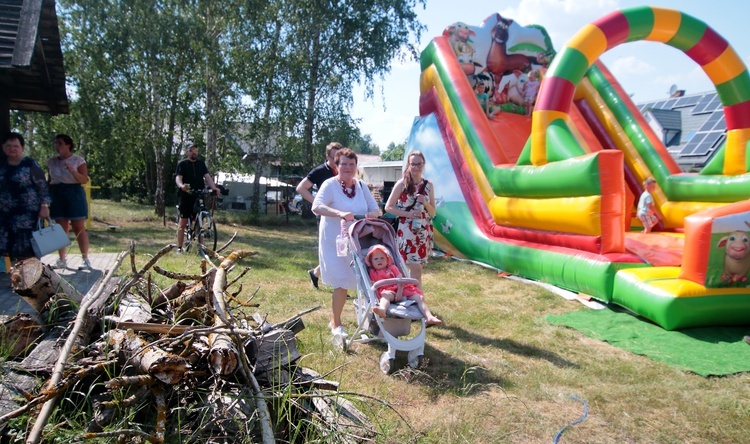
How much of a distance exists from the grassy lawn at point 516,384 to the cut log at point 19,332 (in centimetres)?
151

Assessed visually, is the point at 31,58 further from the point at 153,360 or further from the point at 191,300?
the point at 153,360

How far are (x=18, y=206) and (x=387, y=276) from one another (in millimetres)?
3852

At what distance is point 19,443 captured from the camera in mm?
2176

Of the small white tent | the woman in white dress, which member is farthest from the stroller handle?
the small white tent

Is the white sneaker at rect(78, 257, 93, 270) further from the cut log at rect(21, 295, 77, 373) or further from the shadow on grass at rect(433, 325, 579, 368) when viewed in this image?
the shadow on grass at rect(433, 325, 579, 368)

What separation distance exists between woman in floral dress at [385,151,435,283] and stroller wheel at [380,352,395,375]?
151 cm

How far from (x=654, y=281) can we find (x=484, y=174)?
11.1 ft

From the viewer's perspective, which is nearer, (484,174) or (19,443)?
(19,443)

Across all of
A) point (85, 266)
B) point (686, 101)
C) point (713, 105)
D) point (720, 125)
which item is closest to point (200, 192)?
point (85, 266)

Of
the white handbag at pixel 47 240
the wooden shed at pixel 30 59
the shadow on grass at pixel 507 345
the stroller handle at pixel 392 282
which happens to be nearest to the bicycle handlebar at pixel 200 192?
the wooden shed at pixel 30 59

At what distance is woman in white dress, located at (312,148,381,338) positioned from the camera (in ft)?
14.4

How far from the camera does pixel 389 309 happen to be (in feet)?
12.5

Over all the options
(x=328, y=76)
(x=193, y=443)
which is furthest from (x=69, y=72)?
(x=193, y=443)

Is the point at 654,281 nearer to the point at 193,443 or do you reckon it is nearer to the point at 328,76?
the point at 193,443
